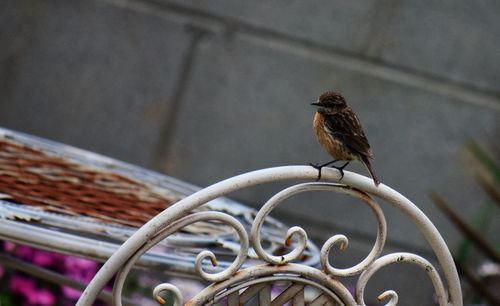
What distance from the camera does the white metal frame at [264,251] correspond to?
3.38 feet

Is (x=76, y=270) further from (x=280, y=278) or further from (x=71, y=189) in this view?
(x=280, y=278)

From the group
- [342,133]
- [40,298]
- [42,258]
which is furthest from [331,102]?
[40,298]

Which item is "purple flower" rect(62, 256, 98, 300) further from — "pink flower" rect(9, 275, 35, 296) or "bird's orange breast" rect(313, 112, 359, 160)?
"bird's orange breast" rect(313, 112, 359, 160)

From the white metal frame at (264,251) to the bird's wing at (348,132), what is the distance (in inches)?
15.7

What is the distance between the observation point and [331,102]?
1668 millimetres

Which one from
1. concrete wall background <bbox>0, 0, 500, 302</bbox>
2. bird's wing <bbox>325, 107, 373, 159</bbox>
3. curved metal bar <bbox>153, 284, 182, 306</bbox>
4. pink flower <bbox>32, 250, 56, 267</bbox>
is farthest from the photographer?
concrete wall background <bbox>0, 0, 500, 302</bbox>

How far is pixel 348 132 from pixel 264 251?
1.88 feet

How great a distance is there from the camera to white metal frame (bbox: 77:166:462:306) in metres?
1.03

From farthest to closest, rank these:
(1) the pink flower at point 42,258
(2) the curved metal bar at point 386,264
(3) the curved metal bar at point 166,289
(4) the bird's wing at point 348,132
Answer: (1) the pink flower at point 42,258 < (4) the bird's wing at point 348,132 < (2) the curved metal bar at point 386,264 < (3) the curved metal bar at point 166,289

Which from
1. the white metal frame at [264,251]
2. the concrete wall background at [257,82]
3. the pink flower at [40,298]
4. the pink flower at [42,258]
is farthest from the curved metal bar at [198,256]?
the concrete wall background at [257,82]

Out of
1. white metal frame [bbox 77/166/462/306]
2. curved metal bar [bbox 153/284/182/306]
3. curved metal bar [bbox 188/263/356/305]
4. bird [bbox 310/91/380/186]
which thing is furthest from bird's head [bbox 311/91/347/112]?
curved metal bar [bbox 153/284/182/306]

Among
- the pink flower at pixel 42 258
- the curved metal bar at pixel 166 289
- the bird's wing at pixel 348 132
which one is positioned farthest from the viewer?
the pink flower at pixel 42 258

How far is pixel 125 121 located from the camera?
3.95 m

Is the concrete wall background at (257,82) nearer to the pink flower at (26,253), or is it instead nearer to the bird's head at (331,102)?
the pink flower at (26,253)
